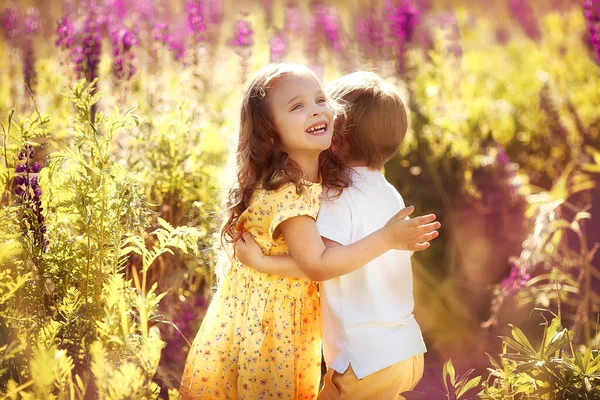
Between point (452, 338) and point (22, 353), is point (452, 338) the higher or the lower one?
the lower one

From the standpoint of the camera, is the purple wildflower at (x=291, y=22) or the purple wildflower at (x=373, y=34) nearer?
the purple wildflower at (x=373, y=34)

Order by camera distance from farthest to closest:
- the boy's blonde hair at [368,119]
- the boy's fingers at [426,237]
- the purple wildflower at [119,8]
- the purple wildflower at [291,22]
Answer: the purple wildflower at [291,22]
the purple wildflower at [119,8]
the boy's blonde hair at [368,119]
the boy's fingers at [426,237]

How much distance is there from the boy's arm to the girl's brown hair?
0.10 meters

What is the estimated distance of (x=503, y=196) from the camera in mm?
3744

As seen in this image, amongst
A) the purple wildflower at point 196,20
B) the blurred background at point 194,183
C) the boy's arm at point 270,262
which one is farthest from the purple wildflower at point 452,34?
the boy's arm at point 270,262

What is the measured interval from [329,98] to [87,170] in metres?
0.87

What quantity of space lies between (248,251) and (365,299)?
0.43 meters

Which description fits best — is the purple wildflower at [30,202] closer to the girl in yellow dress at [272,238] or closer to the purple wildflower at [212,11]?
the girl in yellow dress at [272,238]

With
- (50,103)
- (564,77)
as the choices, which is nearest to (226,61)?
(50,103)

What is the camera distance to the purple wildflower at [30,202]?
6.87ft

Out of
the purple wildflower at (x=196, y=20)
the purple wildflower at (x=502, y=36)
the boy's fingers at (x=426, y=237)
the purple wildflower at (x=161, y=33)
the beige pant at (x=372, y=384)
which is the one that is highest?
the purple wildflower at (x=196, y=20)

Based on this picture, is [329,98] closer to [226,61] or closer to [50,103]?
[50,103]

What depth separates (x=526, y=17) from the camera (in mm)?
6359

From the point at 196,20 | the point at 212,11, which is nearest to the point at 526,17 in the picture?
the point at 212,11
